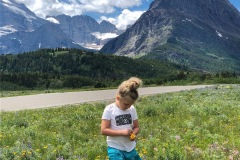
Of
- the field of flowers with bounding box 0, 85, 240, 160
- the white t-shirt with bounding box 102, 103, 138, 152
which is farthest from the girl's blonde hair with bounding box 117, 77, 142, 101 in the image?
the field of flowers with bounding box 0, 85, 240, 160

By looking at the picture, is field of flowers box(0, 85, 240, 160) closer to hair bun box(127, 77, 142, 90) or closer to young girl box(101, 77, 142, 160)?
young girl box(101, 77, 142, 160)

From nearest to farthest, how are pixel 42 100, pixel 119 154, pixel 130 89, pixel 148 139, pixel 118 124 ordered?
pixel 130 89, pixel 119 154, pixel 118 124, pixel 148 139, pixel 42 100

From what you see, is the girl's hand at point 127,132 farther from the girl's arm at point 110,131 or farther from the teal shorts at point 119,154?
the teal shorts at point 119,154

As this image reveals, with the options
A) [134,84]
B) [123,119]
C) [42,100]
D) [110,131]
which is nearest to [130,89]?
[134,84]

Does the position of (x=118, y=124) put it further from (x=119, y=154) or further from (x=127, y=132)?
(x=119, y=154)

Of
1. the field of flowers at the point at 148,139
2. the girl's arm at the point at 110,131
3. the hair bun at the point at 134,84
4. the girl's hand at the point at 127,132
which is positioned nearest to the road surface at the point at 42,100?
the field of flowers at the point at 148,139

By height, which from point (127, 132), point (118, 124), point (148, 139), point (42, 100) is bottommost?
point (148, 139)

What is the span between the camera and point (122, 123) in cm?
698

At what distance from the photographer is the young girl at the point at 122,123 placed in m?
6.70

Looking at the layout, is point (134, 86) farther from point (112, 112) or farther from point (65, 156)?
point (65, 156)

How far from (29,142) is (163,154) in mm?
4717

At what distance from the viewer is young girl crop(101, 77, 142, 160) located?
22.0ft

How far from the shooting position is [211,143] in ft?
35.1

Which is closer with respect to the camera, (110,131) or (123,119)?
(110,131)
